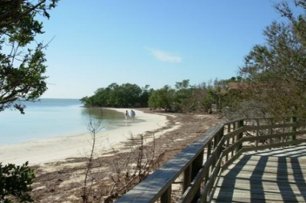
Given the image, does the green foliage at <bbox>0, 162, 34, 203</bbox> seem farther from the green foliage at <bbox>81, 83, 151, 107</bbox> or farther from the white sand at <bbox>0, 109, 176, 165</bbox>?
the green foliage at <bbox>81, 83, 151, 107</bbox>

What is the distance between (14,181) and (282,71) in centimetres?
1088

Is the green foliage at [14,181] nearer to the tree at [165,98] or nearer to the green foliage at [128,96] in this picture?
the tree at [165,98]

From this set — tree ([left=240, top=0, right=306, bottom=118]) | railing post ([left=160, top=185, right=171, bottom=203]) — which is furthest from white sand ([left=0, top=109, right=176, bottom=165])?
railing post ([left=160, top=185, right=171, bottom=203])

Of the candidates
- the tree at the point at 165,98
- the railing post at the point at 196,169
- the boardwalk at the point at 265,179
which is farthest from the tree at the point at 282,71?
the tree at the point at 165,98

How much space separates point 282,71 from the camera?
14.0 meters

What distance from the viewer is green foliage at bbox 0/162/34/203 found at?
4.36 m

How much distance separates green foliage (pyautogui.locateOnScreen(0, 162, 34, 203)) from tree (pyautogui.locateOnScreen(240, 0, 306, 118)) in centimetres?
801

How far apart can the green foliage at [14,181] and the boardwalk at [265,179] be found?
3387 millimetres

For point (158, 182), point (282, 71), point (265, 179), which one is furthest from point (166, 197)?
point (282, 71)

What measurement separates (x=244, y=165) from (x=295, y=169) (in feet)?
3.58

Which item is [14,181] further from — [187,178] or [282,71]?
[282,71]

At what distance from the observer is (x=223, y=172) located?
9.81 meters

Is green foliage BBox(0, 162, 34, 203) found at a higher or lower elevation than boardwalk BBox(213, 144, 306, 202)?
higher

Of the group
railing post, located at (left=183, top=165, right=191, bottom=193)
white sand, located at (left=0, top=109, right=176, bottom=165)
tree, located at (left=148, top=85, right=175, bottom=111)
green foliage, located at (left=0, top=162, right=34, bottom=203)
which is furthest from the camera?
tree, located at (left=148, top=85, right=175, bottom=111)
